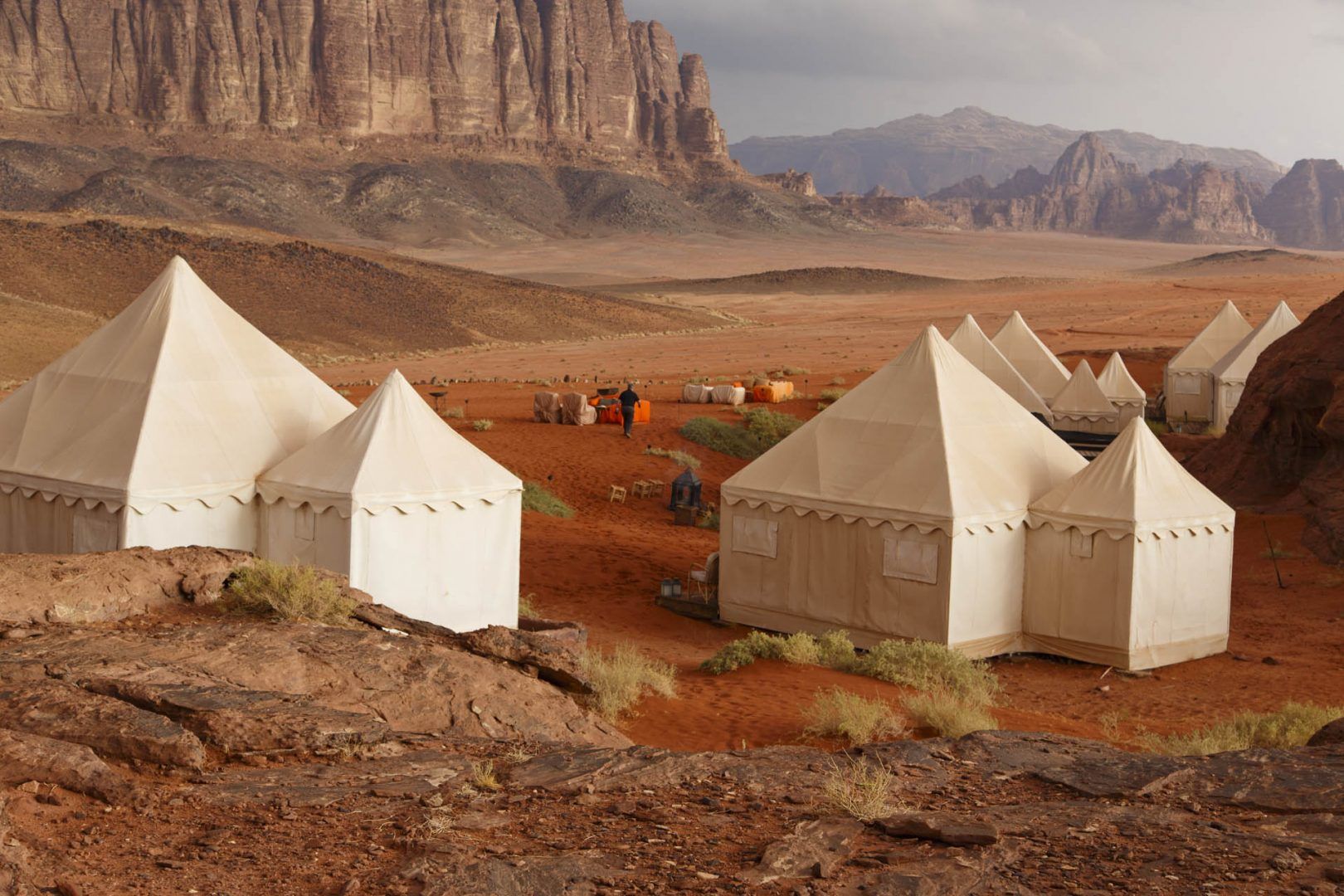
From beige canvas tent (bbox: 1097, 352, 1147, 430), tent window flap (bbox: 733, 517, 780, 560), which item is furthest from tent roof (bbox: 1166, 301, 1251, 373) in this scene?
tent window flap (bbox: 733, 517, 780, 560)

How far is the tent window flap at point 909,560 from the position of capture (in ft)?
51.2

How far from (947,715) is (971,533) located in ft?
16.5

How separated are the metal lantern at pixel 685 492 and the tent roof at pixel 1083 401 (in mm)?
11116

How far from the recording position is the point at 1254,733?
11.2 meters

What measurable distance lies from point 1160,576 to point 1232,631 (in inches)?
118

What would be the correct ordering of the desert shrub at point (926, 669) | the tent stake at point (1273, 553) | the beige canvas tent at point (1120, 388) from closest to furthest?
the desert shrub at point (926, 669), the tent stake at point (1273, 553), the beige canvas tent at point (1120, 388)

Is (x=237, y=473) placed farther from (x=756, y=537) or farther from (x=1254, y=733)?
(x=1254, y=733)

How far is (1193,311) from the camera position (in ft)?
253

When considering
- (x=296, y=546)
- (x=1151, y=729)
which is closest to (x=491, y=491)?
(x=296, y=546)

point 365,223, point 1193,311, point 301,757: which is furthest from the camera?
point 365,223

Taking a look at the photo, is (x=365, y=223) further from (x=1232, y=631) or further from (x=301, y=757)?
(x=301, y=757)

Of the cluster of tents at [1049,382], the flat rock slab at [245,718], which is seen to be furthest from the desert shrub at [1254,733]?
the cluster of tents at [1049,382]

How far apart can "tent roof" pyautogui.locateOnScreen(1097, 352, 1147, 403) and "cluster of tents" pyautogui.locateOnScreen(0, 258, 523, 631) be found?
23.2 meters

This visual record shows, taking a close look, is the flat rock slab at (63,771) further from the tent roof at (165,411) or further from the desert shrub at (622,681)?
the tent roof at (165,411)
